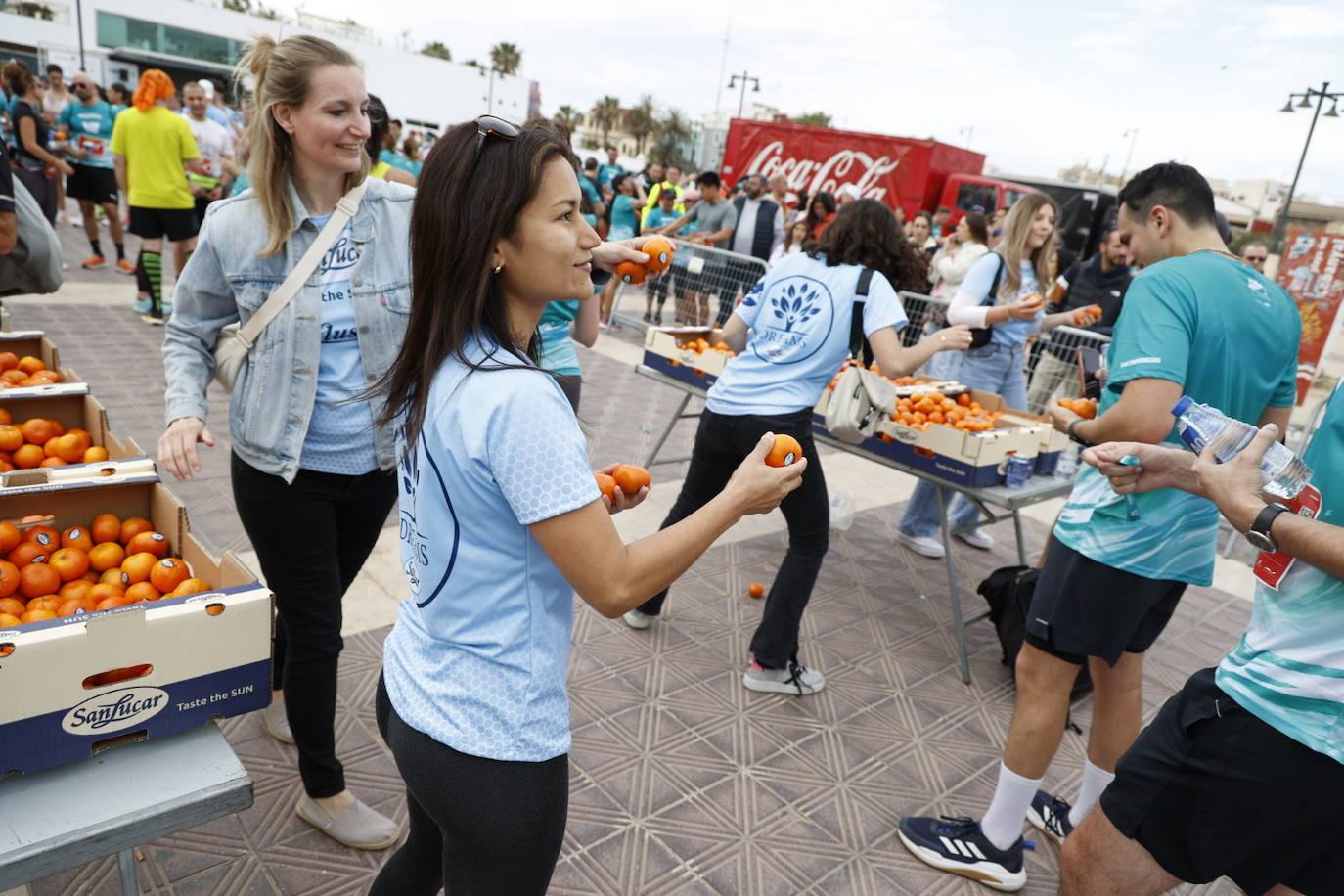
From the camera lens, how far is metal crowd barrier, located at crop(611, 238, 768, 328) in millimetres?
8562

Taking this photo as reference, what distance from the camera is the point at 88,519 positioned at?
2.19 metres

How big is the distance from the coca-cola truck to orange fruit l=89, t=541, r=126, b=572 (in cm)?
1490

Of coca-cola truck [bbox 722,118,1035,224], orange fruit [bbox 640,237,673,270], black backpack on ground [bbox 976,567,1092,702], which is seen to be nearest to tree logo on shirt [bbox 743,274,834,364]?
orange fruit [bbox 640,237,673,270]

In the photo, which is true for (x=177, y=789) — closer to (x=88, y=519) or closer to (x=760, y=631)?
(x=88, y=519)

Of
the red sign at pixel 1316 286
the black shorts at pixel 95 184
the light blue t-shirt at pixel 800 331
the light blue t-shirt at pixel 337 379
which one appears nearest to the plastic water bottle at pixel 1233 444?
the light blue t-shirt at pixel 800 331

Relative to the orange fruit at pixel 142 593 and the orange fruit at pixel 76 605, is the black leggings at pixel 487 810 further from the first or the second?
the orange fruit at pixel 76 605

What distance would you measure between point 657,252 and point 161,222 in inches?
284

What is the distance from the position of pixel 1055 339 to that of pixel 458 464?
20.7 feet

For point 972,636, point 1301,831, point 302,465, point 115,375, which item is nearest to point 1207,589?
point 972,636

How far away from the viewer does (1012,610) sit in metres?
3.94

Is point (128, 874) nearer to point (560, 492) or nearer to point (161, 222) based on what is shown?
point (560, 492)

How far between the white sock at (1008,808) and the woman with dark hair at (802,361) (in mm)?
978

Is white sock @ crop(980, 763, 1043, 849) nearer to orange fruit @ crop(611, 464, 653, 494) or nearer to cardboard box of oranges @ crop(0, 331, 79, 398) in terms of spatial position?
orange fruit @ crop(611, 464, 653, 494)

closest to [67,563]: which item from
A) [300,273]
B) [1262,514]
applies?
[300,273]
